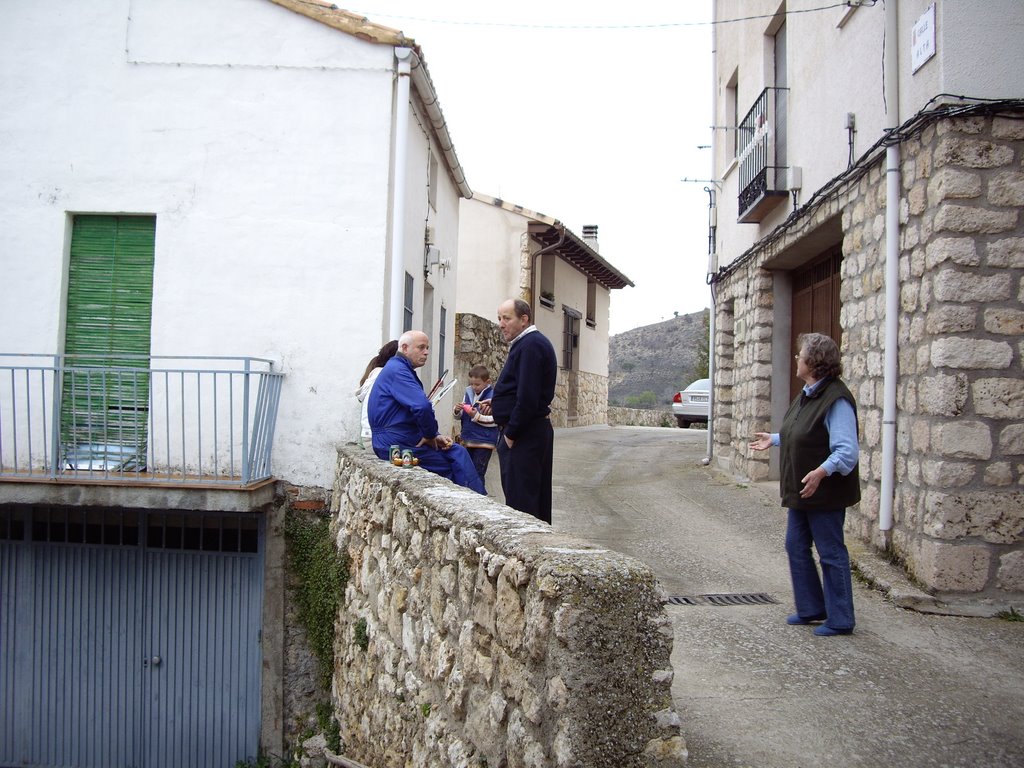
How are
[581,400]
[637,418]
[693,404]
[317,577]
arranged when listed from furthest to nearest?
[637,418]
[581,400]
[693,404]
[317,577]

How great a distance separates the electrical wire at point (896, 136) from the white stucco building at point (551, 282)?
6.97 metres

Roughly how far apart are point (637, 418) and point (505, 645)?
26988 millimetres

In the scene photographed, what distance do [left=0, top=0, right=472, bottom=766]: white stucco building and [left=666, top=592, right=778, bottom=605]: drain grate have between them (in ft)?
13.1

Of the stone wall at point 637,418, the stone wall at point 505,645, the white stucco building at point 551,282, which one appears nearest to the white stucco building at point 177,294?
the stone wall at point 505,645

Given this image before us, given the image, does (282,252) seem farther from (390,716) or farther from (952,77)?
(952,77)

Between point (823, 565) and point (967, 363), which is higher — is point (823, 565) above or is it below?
below

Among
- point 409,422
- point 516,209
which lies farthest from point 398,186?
point 516,209

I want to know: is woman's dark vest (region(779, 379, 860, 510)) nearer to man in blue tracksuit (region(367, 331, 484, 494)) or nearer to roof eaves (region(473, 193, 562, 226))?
man in blue tracksuit (region(367, 331, 484, 494))

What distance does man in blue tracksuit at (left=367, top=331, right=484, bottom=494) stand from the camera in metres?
5.75

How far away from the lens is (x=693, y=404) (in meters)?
21.7

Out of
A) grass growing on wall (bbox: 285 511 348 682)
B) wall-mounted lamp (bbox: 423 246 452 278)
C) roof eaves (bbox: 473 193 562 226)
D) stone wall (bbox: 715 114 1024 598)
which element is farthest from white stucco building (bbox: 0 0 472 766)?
Result: roof eaves (bbox: 473 193 562 226)

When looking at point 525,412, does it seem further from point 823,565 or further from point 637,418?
point 637,418

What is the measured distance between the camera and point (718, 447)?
11.6 meters

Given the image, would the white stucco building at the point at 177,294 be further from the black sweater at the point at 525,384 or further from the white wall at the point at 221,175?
the black sweater at the point at 525,384
